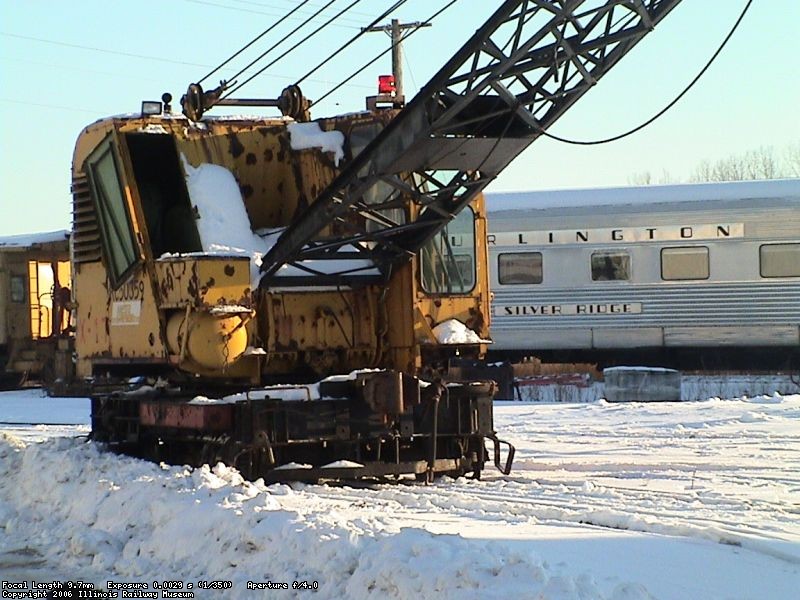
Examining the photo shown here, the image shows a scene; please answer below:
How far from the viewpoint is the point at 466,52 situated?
999 cm

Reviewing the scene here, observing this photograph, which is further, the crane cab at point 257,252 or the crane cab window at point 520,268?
the crane cab window at point 520,268

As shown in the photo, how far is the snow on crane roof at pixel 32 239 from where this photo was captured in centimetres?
3216

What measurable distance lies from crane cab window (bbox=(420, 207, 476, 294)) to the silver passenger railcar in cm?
1227

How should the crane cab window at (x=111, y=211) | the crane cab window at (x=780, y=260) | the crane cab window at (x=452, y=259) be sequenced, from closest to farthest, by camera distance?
the crane cab window at (x=111, y=211), the crane cab window at (x=452, y=259), the crane cab window at (x=780, y=260)

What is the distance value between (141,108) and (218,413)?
10.1ft

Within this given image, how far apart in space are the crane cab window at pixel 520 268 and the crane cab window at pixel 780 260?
4.19 m

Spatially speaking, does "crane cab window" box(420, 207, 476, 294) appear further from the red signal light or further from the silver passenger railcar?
the silver passenger railcar

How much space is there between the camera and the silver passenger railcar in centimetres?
2388

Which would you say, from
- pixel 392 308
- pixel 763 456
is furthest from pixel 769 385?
pixel 392 308

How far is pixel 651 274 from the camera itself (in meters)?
24.2

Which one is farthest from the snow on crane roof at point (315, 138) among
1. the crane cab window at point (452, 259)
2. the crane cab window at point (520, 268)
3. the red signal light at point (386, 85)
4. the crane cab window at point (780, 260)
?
the crane cab window at point (780, 260)

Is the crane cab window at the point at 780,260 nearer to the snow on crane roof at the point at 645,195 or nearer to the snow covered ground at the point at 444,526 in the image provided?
the snow on crane roof at the point at 645,195

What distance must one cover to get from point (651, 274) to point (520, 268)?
98.4 inches

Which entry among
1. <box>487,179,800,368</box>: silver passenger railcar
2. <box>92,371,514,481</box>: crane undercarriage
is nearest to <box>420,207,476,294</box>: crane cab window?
<box>92,371,514,481</box>: crane undercarriage
